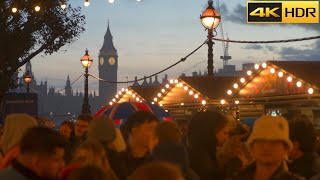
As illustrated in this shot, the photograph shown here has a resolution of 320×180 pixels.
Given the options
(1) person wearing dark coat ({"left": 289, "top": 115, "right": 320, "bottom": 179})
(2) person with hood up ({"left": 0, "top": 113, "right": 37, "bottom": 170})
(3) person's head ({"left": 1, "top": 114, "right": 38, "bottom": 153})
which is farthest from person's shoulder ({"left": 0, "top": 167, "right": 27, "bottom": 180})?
(1) person wearing dark coat ({"left": 289, "top": 115, "right": 320, "bottom": 179})

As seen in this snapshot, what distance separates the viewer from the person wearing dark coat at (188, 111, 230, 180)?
643 centimetres

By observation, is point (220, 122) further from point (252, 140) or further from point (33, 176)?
point (33, 176)

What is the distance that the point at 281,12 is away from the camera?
17.1 metres

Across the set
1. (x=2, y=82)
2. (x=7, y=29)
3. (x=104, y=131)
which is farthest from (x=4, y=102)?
(x=104, y=131)

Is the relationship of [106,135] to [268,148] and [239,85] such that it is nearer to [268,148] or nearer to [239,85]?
[268,148]

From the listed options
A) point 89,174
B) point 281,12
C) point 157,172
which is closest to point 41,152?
point 89,174

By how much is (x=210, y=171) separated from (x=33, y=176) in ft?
7.82

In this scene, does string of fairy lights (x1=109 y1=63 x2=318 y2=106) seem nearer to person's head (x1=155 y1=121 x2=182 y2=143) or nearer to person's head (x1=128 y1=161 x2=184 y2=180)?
person's head (x1=155 y1=121 x2=182 y2=143)

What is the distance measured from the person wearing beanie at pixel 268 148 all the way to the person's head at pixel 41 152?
149 centimetres

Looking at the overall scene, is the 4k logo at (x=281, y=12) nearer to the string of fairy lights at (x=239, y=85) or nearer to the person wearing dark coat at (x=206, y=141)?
the string of fairy lights at (x=239, y=85)

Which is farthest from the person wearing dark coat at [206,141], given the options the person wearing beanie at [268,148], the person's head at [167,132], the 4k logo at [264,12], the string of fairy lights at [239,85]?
the string of fairy lights at [239,85]

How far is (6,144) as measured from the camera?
552 cm

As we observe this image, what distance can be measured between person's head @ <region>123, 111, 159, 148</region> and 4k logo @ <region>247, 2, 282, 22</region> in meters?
10.6

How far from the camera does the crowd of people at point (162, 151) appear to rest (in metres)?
4.51
